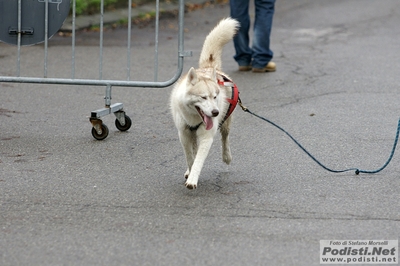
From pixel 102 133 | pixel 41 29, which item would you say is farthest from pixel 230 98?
pixel 41 29

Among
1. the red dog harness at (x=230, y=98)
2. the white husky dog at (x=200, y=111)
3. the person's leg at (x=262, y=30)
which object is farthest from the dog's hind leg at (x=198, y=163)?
the person's leg at (x=262, y=30)

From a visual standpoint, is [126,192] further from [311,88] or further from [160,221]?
[311,88]

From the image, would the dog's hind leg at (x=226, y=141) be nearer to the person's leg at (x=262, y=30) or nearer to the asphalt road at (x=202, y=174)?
the asphalt road at (x=202, y=174)

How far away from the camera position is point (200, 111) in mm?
4895

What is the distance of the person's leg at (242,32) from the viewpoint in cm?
930

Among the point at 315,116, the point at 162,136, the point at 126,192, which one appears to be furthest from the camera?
the point at 315,116

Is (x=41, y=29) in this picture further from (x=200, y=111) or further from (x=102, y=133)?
(x=200, y=111)

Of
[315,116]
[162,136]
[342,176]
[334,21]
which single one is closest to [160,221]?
[342,176]

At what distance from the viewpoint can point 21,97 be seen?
7.97 m

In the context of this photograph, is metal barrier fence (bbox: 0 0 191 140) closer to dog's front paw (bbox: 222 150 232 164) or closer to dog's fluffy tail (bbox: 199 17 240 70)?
dog's fluffy tail (bbox: 199 17 240 70)

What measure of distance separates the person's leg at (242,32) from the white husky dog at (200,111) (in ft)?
12.6

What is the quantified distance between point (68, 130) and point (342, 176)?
275 cm

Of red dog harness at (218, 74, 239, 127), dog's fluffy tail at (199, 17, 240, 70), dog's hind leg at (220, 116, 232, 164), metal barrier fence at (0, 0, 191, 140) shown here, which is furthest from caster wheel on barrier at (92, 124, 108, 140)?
red dog harness at (218, 74, 239, 127)

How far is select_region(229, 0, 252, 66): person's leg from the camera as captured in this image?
366 inches
